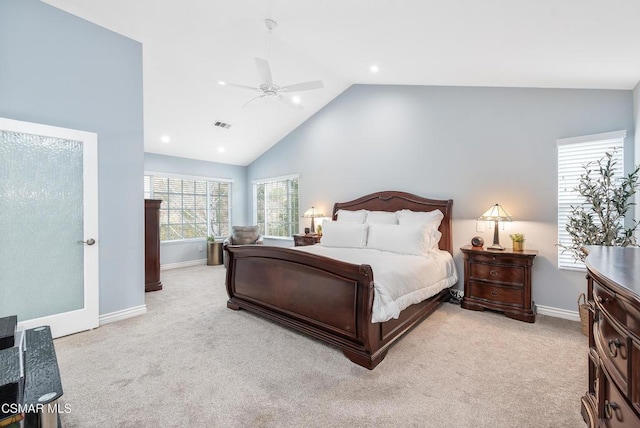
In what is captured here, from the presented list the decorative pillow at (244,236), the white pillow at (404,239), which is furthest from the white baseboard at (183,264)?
the white pillow at (404,239)

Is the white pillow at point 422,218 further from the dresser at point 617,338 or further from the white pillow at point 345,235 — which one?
the dresser at point 617,338

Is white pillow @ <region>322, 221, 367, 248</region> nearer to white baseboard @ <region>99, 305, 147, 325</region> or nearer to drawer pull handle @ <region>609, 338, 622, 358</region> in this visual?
white baseboard @ <region>99, 305, 147, 325</region>

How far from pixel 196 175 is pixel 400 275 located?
5.71m

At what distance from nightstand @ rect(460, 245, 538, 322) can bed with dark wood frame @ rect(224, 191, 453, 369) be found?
0.43 meters

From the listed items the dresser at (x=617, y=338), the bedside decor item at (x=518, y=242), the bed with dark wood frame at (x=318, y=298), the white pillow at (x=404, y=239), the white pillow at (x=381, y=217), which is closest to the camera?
the dresser at (x=617, y=338)

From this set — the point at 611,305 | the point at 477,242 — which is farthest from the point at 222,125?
the point at 611,305

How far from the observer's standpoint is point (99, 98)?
3248 mm

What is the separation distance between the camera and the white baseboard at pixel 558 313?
11.1 ft

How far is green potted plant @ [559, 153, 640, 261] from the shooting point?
2789 millimetres

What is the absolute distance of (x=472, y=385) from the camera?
7.02 ft

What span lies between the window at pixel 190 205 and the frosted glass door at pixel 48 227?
3376 mm

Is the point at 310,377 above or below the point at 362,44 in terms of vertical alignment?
below

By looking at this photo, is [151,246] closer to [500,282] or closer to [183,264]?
[183,264]

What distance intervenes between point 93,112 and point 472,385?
438 centimetres
